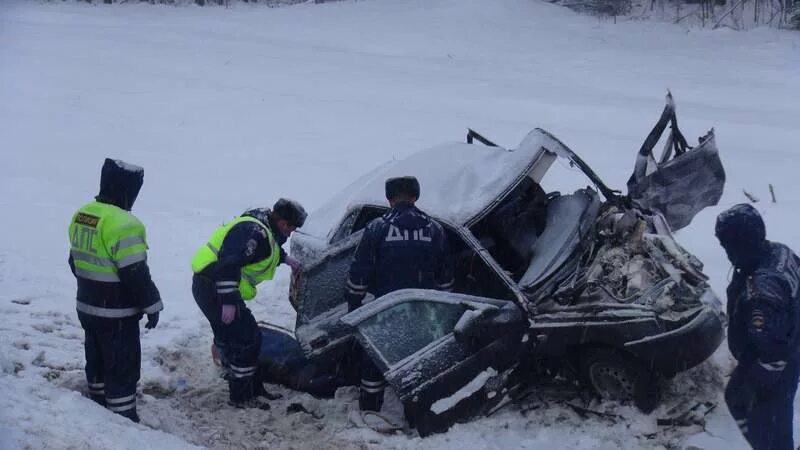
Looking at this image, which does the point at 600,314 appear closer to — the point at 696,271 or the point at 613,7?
the point at 696,271

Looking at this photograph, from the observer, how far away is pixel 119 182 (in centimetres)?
491

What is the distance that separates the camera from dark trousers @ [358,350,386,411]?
217 inches

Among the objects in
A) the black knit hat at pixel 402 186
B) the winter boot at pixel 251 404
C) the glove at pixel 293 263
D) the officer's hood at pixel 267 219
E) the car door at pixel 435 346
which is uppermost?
the black knit hat at pixel 402 186

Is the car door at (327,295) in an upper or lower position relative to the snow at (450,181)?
lower

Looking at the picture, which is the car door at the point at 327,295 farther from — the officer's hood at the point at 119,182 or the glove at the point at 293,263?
the officer's hood at the point at 119,182

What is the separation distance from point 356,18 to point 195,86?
347 inches

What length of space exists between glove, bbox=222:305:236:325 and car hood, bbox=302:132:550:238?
3.78 feet

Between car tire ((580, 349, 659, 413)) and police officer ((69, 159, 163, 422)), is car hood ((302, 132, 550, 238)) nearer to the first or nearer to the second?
car tire ((580, 349, 659, 413))

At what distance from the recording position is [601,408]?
5.25 metres

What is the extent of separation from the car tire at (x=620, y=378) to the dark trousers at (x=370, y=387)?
4.66ft

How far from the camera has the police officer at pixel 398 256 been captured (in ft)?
17.7

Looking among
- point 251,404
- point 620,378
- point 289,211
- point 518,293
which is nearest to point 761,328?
point 620,378

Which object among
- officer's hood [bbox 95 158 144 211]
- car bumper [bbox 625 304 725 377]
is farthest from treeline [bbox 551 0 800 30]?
officer's hood [bbox 95 158 144 211]

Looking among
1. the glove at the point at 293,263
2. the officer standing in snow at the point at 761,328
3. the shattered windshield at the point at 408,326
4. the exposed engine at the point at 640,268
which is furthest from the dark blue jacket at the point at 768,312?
the glove at the point at 293,263
